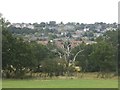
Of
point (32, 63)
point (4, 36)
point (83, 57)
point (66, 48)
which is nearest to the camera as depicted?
point (4, 36)

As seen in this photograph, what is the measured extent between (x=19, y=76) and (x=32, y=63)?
2698 mm

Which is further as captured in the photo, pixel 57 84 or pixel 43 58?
pixel 43 58

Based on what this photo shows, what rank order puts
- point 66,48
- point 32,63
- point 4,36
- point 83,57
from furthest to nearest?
point 66,48
point 83,57
point 32,63
point 4,36

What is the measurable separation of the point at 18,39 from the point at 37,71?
380 inches

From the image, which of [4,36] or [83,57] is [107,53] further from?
[4,36]

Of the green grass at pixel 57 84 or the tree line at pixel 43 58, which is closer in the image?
the green grass at pixel 57 84

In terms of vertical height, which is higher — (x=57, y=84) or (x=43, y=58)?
(x=43, y=58)

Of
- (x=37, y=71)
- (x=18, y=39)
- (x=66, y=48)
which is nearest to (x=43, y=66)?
(x=37, y=71)

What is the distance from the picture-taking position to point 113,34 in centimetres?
6378

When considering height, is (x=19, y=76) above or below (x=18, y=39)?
below

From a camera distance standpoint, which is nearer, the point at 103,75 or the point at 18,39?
the point at 18,39

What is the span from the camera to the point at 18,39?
4753cm

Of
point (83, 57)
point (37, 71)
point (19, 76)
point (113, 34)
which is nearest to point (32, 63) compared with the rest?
point (19, 76)

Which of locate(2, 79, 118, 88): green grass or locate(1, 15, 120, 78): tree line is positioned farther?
locate(1, 15, 120, 78): tree line
